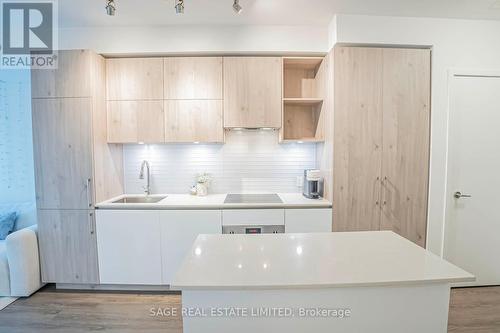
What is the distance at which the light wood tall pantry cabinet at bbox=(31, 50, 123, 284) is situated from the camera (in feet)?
7.52

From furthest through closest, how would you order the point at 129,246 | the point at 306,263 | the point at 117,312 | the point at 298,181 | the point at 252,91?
1. the point at 298,181
2. the point at 252,91
3. the point at 129,246
4. the point at 117,312
5. the point at 306,263

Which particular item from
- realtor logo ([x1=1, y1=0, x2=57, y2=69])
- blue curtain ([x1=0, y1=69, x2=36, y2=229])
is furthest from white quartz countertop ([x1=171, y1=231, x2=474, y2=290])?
blue curtain ([x1=0, y1=69, x2=36, y2=229])

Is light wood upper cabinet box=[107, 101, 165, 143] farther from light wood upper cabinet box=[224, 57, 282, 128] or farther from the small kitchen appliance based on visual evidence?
the small kitchen appliance

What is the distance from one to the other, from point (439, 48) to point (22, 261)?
466cm

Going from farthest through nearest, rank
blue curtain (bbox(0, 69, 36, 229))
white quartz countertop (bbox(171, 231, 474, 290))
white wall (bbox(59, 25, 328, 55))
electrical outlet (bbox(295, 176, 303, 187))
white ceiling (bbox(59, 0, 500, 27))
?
electrical outlet (bbox(295, 176, 303, 187)) < blue curtain (bbox(0, 69, 36, 229)) < white wall (bbox(59, 25, 328, 55)) < white ceiling (bbox(59, 0, 500, 27)) < white quartz countertop (bbox(171, 231, 474, 290))

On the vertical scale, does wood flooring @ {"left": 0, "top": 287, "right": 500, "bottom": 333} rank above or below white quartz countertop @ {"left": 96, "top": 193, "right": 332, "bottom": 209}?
below

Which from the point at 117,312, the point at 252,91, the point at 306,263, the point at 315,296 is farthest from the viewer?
the point at 252,91

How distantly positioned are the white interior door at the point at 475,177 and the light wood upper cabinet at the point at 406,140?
12.1 inches

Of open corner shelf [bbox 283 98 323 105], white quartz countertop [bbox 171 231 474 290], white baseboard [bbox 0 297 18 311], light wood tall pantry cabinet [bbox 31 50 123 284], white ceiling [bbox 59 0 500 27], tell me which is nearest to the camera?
white quartz countertop [bbox 171 231 474 290]

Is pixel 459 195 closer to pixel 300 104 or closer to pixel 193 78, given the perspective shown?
pixel 300 104

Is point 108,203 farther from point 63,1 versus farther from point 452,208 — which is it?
point 452,208

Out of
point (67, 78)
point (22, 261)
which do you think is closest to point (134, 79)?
point (67, 78)

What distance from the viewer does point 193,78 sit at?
8.20 feet

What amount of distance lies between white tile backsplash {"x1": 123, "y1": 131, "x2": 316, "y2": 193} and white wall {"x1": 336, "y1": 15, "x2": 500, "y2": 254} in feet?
4.08
